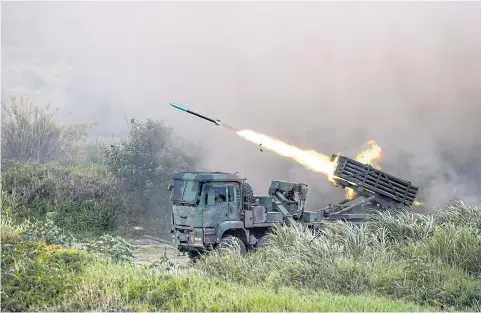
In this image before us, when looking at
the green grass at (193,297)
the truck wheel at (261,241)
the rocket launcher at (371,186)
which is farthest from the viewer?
the rocket launcher at (371,186)

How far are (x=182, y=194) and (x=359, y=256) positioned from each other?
5.33 metres

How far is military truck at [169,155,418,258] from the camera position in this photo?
46.3 ft

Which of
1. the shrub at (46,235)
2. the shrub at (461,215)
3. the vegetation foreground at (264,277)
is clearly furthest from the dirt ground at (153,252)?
the shrub at (461,215)

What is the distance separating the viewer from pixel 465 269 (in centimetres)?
1066

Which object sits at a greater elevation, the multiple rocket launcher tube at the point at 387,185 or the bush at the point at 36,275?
the multiple rocket launcher tube at the point at 387,185

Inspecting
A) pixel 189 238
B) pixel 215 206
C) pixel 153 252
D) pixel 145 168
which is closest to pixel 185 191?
pixel 215 206

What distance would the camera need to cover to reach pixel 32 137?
25.4 m

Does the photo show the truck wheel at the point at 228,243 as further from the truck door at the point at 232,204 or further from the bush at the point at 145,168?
the bush at the point at 145,168

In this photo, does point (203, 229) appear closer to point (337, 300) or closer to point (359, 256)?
point (359, 256)

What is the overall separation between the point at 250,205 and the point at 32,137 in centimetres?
1460

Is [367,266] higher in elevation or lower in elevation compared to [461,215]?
lower

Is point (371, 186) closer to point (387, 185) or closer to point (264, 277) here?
point (387, 185)

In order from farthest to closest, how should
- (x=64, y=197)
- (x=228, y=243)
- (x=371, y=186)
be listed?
1. (x=64, y=197)
2. (x=371, y=186)
3. (x=228, y=243)

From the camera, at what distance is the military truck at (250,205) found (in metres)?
14.1
